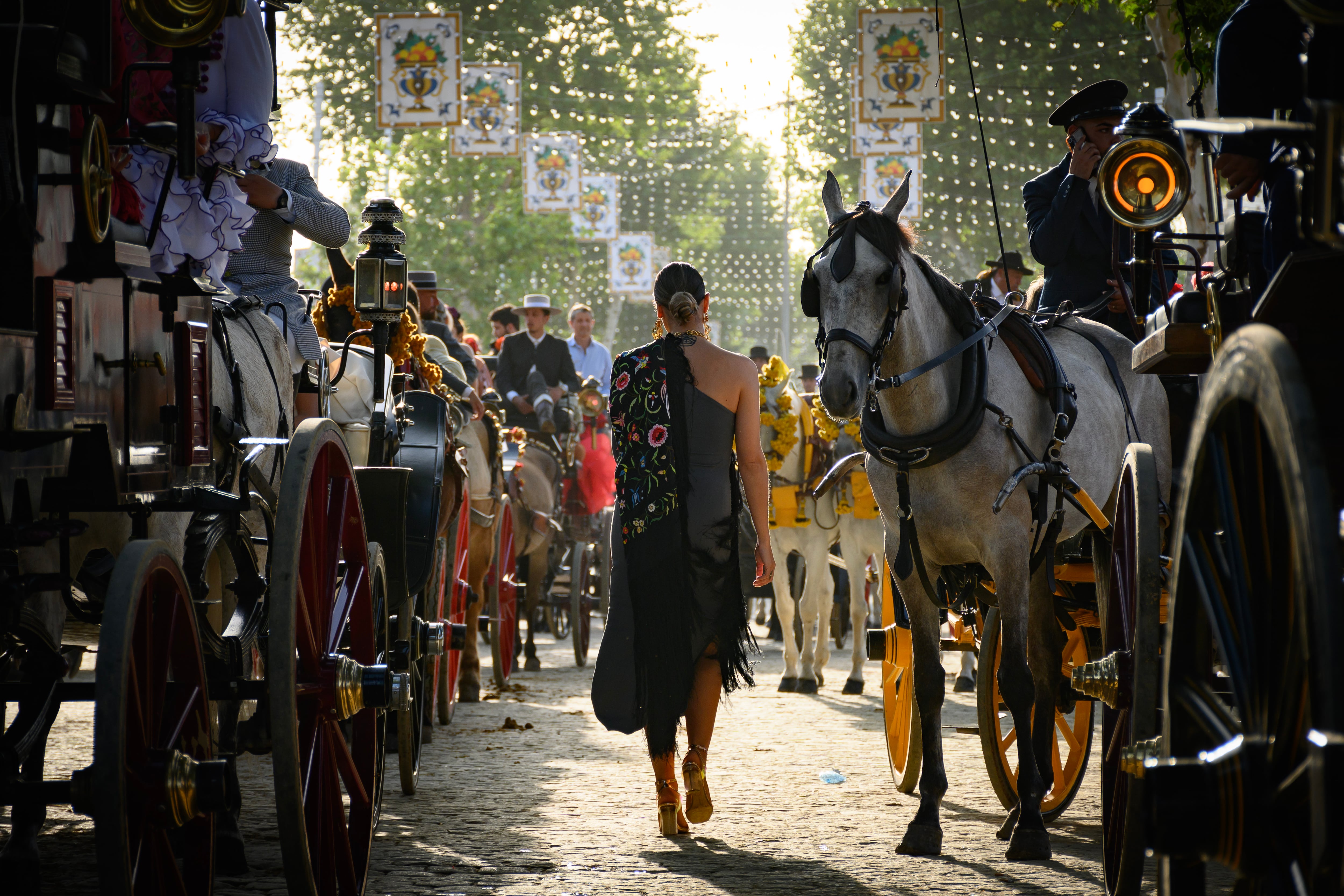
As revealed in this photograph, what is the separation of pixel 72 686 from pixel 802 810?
145 inches

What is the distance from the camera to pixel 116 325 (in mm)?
3865

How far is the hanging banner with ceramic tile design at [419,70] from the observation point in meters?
20.3

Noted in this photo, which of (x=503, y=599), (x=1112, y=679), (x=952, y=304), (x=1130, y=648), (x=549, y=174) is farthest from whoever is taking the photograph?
(x=549, y=174)

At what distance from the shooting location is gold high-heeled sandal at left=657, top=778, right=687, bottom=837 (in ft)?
20.1

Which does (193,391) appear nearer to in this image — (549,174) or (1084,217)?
(1084,217)

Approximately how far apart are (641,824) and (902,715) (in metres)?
1.45

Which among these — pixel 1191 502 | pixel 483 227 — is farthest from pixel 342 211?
pixel 483 227

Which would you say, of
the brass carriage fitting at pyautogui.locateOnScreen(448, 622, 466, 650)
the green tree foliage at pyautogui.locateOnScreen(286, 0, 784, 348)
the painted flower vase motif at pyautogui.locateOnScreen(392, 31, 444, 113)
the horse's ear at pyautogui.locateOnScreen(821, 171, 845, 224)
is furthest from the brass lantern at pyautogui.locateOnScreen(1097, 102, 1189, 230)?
the green tree foliage at pyautogui.locateOnScreen(286, 0, 784, 348)

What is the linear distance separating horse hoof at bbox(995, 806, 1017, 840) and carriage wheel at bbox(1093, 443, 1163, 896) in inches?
49.3

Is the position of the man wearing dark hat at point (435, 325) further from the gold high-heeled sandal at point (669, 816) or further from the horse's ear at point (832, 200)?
the gold high-heeled sandal at point (669, 816)

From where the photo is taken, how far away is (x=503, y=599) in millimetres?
11984

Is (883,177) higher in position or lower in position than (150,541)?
higher

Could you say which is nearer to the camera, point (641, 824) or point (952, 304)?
point (952, 304)

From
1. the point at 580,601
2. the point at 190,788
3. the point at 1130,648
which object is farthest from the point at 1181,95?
the point at 190,788
